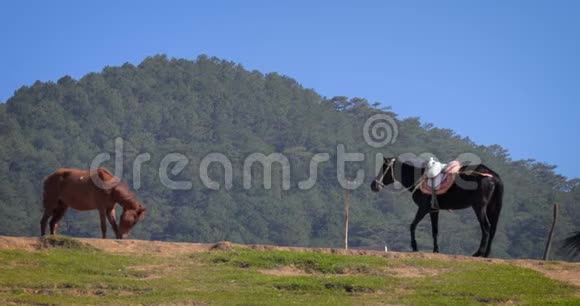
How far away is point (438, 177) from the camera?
2103 cm

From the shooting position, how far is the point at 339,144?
335ft

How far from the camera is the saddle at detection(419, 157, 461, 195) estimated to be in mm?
20859

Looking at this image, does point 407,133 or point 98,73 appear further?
point 98,73

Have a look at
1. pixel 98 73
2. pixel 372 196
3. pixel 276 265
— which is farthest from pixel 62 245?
pixel 98 73

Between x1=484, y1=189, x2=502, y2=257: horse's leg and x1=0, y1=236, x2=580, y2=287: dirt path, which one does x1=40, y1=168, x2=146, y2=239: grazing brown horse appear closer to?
x1=0, y1=236, x2=580, y2=287: dirt path

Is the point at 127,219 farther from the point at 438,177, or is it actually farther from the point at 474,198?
the point at 474,198

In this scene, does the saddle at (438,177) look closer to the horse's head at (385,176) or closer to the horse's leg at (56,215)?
the horse's head at (385,176)

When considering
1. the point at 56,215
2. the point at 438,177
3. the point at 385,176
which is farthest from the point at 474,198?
the point at 56,215

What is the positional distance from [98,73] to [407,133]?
119ft

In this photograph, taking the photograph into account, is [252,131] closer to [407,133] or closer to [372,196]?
[407,133]

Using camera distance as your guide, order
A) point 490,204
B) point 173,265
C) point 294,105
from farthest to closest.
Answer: point 294,105 < point 490,204 < point 173,265

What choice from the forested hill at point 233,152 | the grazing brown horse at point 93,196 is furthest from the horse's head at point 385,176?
the forested hill at point 233,152

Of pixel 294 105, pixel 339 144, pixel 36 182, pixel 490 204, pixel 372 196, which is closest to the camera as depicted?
pixel 490 204

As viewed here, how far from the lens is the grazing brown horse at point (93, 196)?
2119 cm
